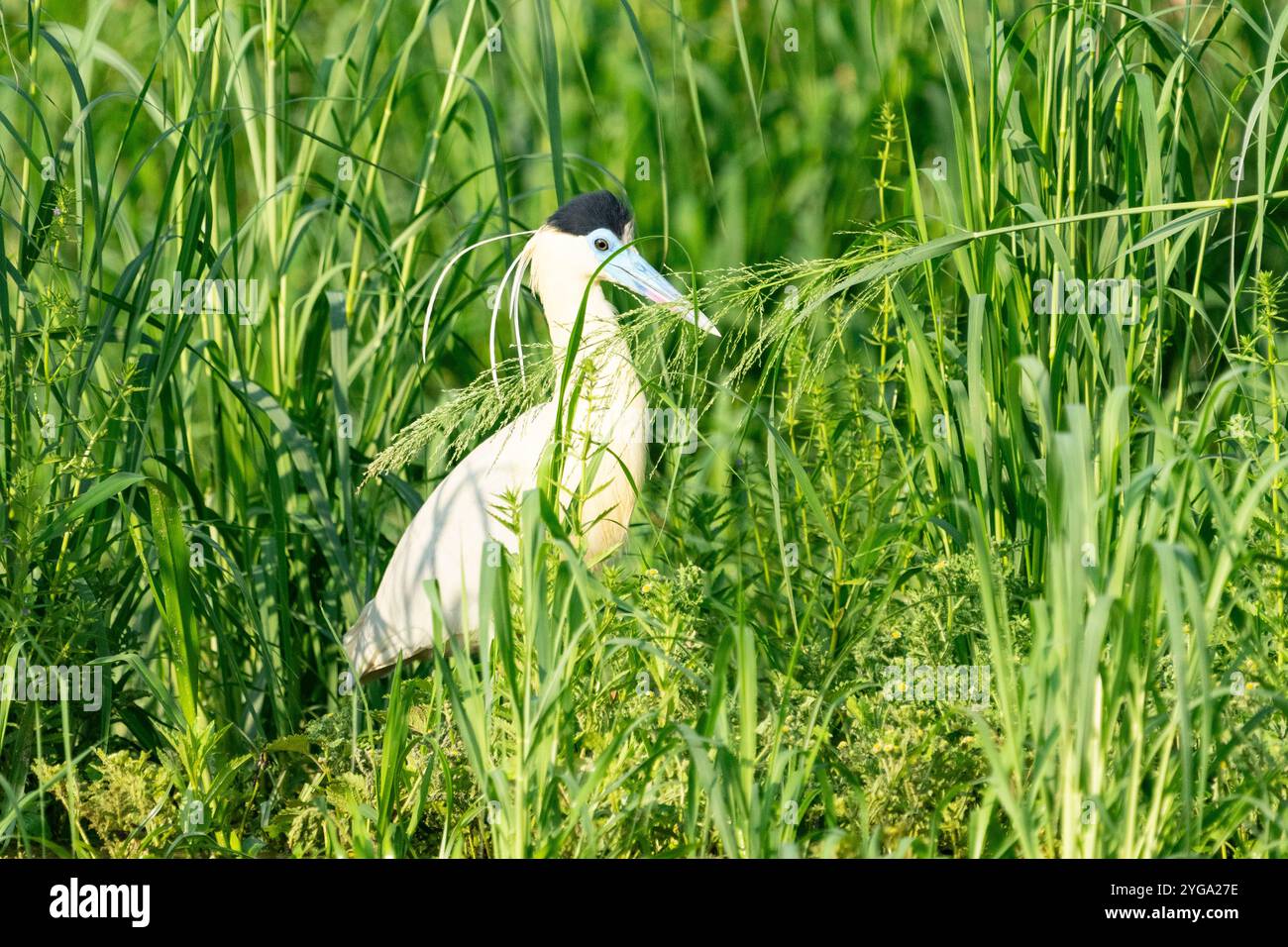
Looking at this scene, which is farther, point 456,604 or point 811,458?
point 811,458

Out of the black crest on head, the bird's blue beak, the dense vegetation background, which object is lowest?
the dense vegetation background

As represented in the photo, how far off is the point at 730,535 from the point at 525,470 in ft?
1.54

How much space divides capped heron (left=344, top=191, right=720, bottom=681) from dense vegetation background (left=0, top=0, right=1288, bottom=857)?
11 centimetres

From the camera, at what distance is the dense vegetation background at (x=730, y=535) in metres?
1.96

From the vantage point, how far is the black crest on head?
11.5 ft

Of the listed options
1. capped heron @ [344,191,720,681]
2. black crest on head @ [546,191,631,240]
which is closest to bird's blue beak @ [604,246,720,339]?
capped heron @ [344,191,720,681]

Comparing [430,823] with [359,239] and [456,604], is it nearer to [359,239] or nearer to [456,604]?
[456,604]

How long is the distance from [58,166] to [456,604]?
1.31 metres

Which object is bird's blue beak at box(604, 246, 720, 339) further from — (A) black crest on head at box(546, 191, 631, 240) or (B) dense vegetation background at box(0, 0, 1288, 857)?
(B) dense vegetation background at box(0, 0, 1288, 857)

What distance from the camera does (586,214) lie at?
3.52m

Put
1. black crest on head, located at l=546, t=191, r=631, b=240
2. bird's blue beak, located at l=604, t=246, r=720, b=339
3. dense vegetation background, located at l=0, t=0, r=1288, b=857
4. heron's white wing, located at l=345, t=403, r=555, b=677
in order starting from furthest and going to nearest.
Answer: black crest on head, located at l=546, t=191, r=631, b=240, bird's blue beak, located at l=604, t=246, r=720, b=339, heron's white wing, located at l=345, t=403, r=555, b=677, dense vegetation background, located at l=0, t=0, r=1288, b=857

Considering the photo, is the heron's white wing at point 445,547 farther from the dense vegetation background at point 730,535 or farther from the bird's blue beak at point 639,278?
the bird's blue beak at point 639,278

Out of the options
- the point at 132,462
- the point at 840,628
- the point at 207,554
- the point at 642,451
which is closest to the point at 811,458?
the point at 642,451

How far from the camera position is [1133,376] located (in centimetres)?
259
